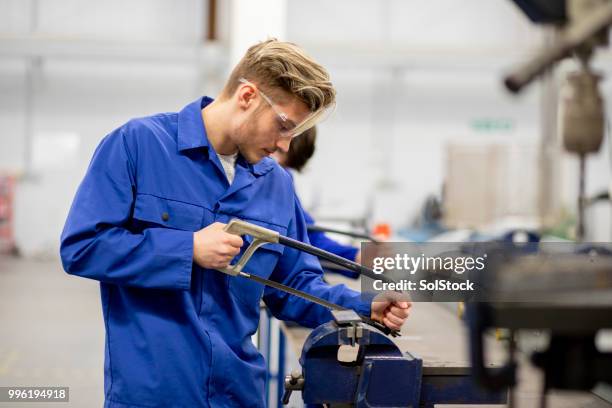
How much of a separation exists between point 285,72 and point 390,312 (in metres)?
0.50

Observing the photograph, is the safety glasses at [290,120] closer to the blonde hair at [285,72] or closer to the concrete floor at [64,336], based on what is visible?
the blonde hair at [285,72]

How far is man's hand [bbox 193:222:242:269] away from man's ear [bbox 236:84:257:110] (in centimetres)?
24

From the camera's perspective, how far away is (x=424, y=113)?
7277 mm

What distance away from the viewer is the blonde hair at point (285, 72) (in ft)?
3.62

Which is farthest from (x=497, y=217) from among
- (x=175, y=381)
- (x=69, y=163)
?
(x=175, y=381)

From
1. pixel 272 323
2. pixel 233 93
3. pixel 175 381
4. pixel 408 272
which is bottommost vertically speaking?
pixel 272 323

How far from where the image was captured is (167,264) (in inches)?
41.0

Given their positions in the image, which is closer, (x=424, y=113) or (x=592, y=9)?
(x=592, y=9)

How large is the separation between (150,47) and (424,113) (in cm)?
313

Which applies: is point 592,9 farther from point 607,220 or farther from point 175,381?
point 607,220

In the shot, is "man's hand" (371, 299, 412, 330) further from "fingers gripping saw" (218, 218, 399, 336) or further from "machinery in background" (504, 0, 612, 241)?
"machinery in background" (504, 0, 612, 241)

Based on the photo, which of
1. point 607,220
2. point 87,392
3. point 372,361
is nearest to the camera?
point 372,361
